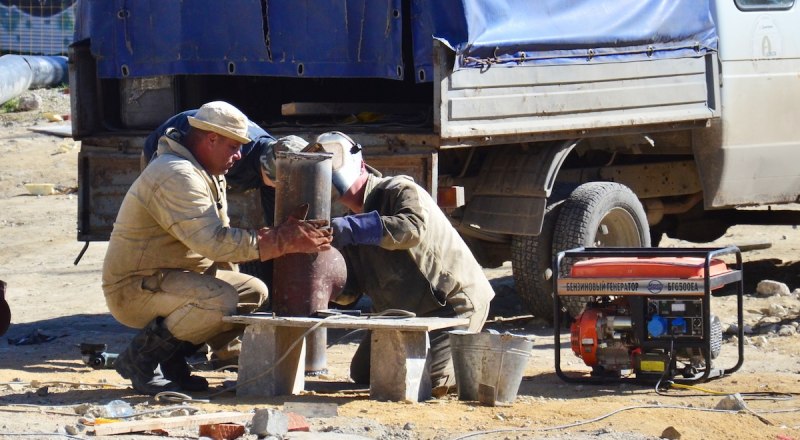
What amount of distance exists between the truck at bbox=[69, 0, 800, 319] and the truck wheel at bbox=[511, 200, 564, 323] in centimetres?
1

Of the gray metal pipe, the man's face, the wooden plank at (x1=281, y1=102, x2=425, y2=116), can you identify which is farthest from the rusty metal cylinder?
the gray metal pipe

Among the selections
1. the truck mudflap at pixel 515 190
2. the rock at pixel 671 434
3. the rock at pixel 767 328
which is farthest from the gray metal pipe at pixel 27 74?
the rock at pixel 671 434

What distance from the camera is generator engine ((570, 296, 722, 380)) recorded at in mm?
6887

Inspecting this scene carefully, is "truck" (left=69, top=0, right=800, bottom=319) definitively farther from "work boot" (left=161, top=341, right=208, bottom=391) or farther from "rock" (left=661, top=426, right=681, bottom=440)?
"rock" (left=661, top=426, right=681, bottom=440)

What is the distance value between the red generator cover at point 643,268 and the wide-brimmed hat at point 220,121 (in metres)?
1.87

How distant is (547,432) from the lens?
572 centimetres

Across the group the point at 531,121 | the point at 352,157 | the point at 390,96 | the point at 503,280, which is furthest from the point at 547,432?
the point at 503,280

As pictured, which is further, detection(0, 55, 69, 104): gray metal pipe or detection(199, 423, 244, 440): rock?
detection(0, 55, 69, 104): gray metal pipe

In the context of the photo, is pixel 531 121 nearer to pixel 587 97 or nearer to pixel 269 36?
pixel 587 97

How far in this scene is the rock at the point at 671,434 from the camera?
224 inches

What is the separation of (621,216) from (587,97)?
39.1 inches

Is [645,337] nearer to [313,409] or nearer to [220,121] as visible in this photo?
[313,409]

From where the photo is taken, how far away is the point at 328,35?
8508 mm

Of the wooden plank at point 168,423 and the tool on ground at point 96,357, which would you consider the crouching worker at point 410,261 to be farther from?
the tool on ground at point 96,357
